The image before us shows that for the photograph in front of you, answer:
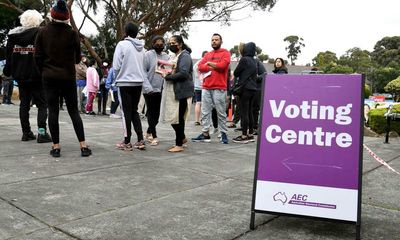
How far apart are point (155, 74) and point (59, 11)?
5.74 feet

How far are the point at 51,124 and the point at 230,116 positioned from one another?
24.6ft

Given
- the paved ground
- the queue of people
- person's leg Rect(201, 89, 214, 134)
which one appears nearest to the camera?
the paved ground

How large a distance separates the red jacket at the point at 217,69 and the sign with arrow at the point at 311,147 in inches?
148

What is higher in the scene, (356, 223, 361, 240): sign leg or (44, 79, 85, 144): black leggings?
(44, 79, 85, 144): black leggings

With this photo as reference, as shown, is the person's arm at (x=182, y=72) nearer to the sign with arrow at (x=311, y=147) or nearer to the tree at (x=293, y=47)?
the sign with arrow at (x=311, y=147)

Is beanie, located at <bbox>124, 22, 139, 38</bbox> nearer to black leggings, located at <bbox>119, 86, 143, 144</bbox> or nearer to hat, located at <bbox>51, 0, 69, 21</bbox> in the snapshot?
black leggings, located at <bbox>119, 86, 143, 144</bbox>

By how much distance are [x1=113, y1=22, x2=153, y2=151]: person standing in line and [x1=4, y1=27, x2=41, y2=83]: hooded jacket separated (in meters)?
1.39

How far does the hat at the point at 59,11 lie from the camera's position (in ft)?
16.2

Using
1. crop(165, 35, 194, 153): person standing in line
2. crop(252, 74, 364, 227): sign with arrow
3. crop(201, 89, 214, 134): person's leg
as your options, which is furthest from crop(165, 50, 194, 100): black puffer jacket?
crop(252, 74, 364, 227): sign with arrow

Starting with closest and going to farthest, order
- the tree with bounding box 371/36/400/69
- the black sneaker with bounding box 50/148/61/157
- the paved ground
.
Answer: the paved ground
the black sneaker with bounding box 50/148/61/157
the tree with bounding box 371/36/400/69

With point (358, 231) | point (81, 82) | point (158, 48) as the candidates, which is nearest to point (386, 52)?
point (81, 82)

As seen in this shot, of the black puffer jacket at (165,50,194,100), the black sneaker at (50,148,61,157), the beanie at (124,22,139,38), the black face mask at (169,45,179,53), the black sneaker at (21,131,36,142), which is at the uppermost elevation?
the beanie at (124,22,139,38)

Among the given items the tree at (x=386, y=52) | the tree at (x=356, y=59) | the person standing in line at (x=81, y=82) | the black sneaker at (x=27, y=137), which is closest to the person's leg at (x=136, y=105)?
the black sneaker at (x=27, y=137)

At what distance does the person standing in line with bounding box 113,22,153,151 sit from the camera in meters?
5.72
